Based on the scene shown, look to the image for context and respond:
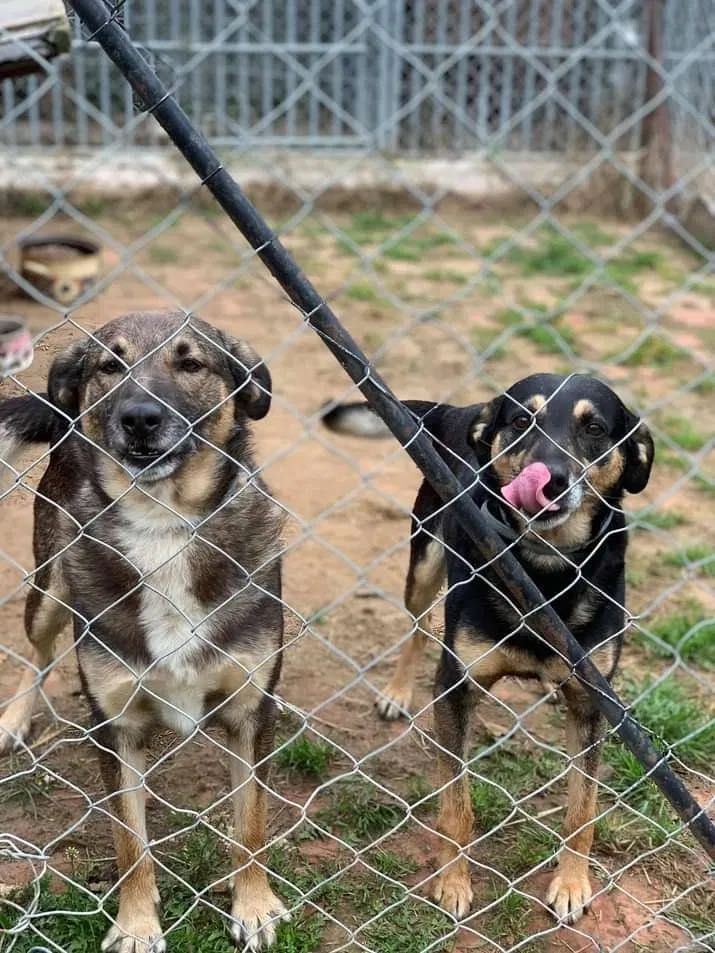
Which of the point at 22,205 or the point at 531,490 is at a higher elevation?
the point at 531,490

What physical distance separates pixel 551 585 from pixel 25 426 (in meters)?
1.40

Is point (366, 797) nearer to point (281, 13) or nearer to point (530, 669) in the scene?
point (530, 669)

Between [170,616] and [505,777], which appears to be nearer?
[170,616]

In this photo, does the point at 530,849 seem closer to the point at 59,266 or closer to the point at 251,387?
the point at 251,387

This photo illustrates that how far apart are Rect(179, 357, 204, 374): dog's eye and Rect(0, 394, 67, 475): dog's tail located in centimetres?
35

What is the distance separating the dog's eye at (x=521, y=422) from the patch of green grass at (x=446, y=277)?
5628mm

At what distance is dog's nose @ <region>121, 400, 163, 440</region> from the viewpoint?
2.63 metres

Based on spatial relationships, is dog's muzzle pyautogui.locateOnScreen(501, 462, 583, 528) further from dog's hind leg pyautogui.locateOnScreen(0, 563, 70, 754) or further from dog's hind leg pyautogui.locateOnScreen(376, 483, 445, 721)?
dog's hind leg pyautogui.locateOnScreen(0, 563, 70, 754)

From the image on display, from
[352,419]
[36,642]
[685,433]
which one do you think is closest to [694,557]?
[685,433]

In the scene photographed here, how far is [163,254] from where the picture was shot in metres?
9.02

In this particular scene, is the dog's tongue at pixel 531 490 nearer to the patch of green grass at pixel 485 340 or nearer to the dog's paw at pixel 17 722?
the dog's paw at pixel 17 722

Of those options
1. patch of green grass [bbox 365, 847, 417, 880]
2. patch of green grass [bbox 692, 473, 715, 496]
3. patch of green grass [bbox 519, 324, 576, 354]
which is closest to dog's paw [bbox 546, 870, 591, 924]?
patch of green grass [bbox 365, 847, 417, 880]

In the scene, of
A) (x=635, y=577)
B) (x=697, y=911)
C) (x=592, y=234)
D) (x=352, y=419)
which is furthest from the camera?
(x=592, y=234)

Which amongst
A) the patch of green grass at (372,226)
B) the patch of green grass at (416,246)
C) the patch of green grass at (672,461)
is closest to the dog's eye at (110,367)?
the patch of green grass at (672,461)
